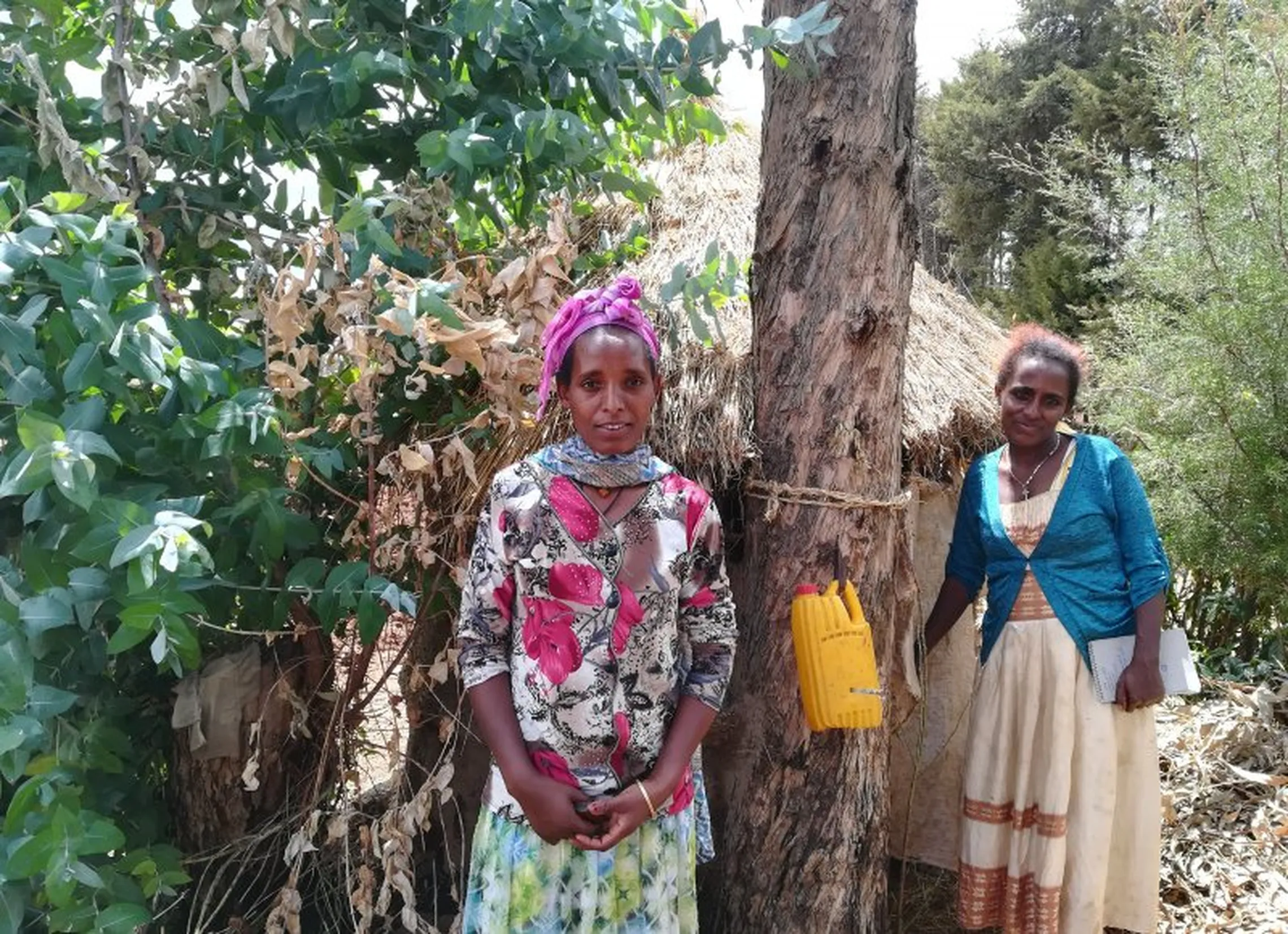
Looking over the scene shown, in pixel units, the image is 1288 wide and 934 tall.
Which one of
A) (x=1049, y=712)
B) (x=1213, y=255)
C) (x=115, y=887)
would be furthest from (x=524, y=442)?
(x=1213, y=255)

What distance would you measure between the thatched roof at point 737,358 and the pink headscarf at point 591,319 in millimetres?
862

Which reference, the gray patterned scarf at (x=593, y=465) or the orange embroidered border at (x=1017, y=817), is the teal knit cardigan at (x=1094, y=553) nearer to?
the orange embroidered border at (x=1017, y=817)

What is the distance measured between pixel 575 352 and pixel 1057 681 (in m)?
1.78

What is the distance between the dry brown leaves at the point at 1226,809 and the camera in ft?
11.6

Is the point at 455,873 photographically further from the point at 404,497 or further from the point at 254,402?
the point at 254,402

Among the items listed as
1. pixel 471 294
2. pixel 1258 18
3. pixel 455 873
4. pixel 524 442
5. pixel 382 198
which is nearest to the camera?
pixel 382 198

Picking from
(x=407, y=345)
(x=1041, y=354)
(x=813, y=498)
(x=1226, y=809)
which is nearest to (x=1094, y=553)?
(x=1041, y=354)

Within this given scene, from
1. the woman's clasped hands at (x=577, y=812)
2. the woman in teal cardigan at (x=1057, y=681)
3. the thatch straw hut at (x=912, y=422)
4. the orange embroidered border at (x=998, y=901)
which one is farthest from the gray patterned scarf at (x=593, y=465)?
the orange embroidered border at (x=998, y=901)

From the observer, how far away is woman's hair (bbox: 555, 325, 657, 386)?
1788 millimetres

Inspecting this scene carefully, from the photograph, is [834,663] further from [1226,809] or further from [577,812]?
[1226,809]

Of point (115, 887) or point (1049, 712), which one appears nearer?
point (115, 887)

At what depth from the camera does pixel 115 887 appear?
196cm

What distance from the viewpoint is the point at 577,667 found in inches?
70.1

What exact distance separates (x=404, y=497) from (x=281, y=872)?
46.2 inches
